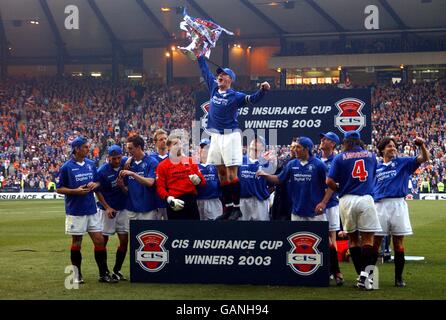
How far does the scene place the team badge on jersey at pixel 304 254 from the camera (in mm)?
12352

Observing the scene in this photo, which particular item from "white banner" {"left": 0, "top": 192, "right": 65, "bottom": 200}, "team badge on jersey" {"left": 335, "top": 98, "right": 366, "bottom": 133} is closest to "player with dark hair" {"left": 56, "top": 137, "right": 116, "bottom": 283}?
"team badge on jersey" {"left": 335, "top": 98, "right": 366, "bottom": 133}

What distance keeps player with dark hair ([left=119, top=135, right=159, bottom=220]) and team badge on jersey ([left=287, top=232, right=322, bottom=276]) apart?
8.34 feet

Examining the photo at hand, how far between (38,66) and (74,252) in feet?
174

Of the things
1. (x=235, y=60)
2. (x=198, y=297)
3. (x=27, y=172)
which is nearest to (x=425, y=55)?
(x=235, y=60)

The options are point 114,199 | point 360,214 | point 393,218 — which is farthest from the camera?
point 114,199

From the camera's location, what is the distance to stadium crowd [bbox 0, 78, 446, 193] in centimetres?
5147

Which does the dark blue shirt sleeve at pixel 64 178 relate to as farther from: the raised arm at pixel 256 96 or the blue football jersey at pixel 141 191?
the raised arm at pixel 256 96

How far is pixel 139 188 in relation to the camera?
532 inches

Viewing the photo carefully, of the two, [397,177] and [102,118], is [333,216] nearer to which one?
[397,177]

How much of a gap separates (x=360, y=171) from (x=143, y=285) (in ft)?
12.4

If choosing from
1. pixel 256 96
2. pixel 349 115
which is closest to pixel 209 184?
pixel 256 96

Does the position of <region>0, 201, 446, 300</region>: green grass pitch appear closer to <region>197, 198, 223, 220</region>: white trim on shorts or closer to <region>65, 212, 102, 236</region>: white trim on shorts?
<region>65, 212, 102, 236</region>: white trim on shorts

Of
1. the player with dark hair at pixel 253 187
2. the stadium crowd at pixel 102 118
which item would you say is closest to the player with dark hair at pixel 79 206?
the player with dark hair at pixel 253 187

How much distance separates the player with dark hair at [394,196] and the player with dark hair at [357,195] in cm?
32
